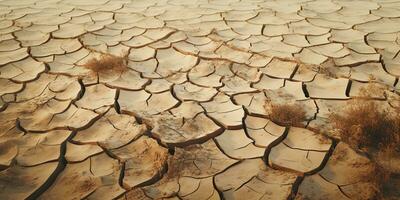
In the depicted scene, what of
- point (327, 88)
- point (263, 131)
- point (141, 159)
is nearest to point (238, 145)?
point (263, 131)

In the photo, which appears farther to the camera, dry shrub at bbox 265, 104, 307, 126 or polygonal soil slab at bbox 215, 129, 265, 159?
dry shrub at bbox 265, 104, 307, 126

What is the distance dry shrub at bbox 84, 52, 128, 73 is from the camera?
2297 millimetres

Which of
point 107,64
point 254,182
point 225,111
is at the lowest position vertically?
point 254,182

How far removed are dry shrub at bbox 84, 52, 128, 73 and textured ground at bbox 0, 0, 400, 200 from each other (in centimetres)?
7

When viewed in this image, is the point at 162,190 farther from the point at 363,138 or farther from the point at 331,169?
the point at 363,138

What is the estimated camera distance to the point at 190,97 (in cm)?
200

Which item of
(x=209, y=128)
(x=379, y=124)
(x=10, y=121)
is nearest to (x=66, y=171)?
(x=10, y=121)

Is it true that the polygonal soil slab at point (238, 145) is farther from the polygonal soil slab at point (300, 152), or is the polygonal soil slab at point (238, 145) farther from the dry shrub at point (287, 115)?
the dry shrub at point (287, 115)

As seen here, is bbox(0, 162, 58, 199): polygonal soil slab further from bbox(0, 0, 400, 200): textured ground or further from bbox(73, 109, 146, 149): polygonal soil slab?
bbox(73, 109, 146, 149): polygonal soil slab

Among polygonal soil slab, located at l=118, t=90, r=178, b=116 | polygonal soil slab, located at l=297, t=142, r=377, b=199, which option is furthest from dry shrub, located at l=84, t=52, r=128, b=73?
polygonal soil slab, located at l=297, t=142, r=377, b=199

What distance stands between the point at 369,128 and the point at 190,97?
Answer: 3.44 ft

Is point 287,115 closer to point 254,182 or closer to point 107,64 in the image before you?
A: point 254,182

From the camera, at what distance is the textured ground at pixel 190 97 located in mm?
1426

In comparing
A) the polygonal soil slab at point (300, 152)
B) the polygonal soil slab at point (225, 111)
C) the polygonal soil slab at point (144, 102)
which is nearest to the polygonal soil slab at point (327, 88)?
the polygonal soil slab at point (300, 152)
